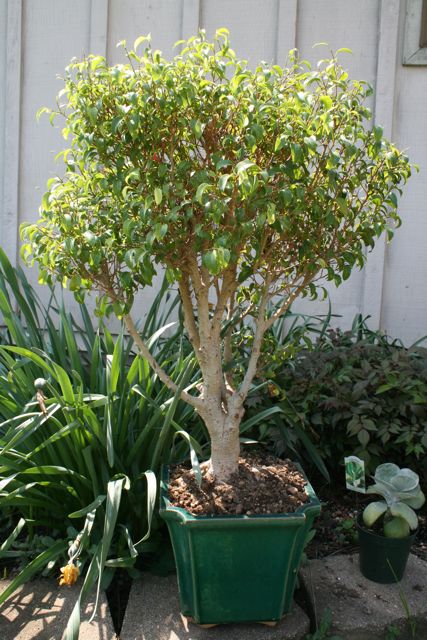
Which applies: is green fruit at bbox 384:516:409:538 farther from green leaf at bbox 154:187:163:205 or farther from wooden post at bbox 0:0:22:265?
wooden post at bbox 0:0:22:265

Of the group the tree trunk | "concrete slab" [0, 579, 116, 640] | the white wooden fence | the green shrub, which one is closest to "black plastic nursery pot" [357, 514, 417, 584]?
the green shrub

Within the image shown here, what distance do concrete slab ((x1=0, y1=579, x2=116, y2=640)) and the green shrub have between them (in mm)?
1056

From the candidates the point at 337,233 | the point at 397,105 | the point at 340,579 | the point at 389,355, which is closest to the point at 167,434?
the point at 340,579

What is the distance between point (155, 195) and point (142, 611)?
4.75 feet

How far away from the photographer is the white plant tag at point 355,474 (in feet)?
8.73

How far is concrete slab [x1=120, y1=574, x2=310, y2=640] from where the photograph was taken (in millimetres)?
2357

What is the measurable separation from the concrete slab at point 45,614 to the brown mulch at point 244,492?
19.4 inches

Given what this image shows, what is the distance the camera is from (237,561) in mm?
2311

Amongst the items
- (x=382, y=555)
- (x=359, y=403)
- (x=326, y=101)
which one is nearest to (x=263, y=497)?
(x=382, y=555)

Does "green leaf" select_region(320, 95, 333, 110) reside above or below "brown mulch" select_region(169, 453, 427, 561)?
above

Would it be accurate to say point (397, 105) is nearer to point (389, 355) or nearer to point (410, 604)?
point (389, 355)

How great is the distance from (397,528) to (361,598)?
28 cm

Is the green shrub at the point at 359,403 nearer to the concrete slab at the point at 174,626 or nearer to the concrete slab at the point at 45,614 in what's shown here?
the concrete slab at the point at 174,626

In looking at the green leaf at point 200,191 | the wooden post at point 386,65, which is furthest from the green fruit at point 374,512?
the wooden post at point 386,65
